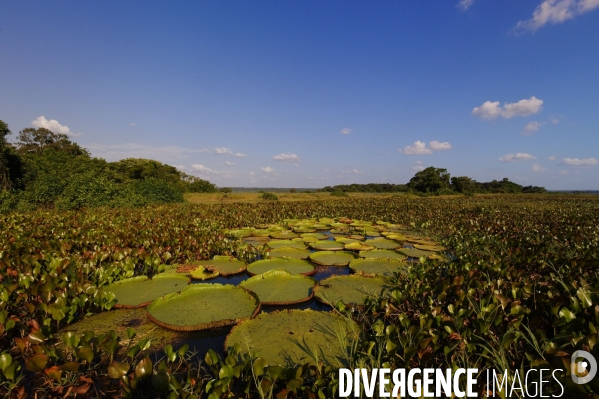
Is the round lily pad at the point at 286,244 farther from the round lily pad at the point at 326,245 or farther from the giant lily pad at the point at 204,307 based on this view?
the giant lily pad at the point at 204,307

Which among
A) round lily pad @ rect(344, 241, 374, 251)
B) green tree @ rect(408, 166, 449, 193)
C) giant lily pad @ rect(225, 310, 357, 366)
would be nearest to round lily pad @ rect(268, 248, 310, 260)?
round lily pad @ rect(344, 241, 374, 251)

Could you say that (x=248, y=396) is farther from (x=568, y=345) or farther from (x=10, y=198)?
(x=10, y=198)

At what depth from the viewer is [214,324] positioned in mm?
3197

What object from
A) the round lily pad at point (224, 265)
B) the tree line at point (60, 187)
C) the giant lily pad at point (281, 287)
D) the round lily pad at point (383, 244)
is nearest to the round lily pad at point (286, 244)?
the round lily pad at point (224, 265)

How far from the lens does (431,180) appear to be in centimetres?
3944

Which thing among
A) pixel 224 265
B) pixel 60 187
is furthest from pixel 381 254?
pixel 60 187

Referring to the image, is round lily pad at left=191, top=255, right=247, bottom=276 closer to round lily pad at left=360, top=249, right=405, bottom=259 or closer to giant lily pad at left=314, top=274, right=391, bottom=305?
giant lily pad at left=314, top=274, right=391, bottom=305

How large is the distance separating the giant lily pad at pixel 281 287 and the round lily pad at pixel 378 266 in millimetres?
1258

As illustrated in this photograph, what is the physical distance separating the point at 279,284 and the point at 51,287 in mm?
2885

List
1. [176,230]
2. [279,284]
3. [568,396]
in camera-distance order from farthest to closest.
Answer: [176,230] < [279,284] < [568,396]

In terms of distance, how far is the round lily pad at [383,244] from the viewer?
7440 mm

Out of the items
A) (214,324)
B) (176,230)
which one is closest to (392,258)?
(214,324)

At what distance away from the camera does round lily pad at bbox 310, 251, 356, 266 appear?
5.97 m

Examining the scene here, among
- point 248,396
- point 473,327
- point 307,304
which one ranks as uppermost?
point 473,327
